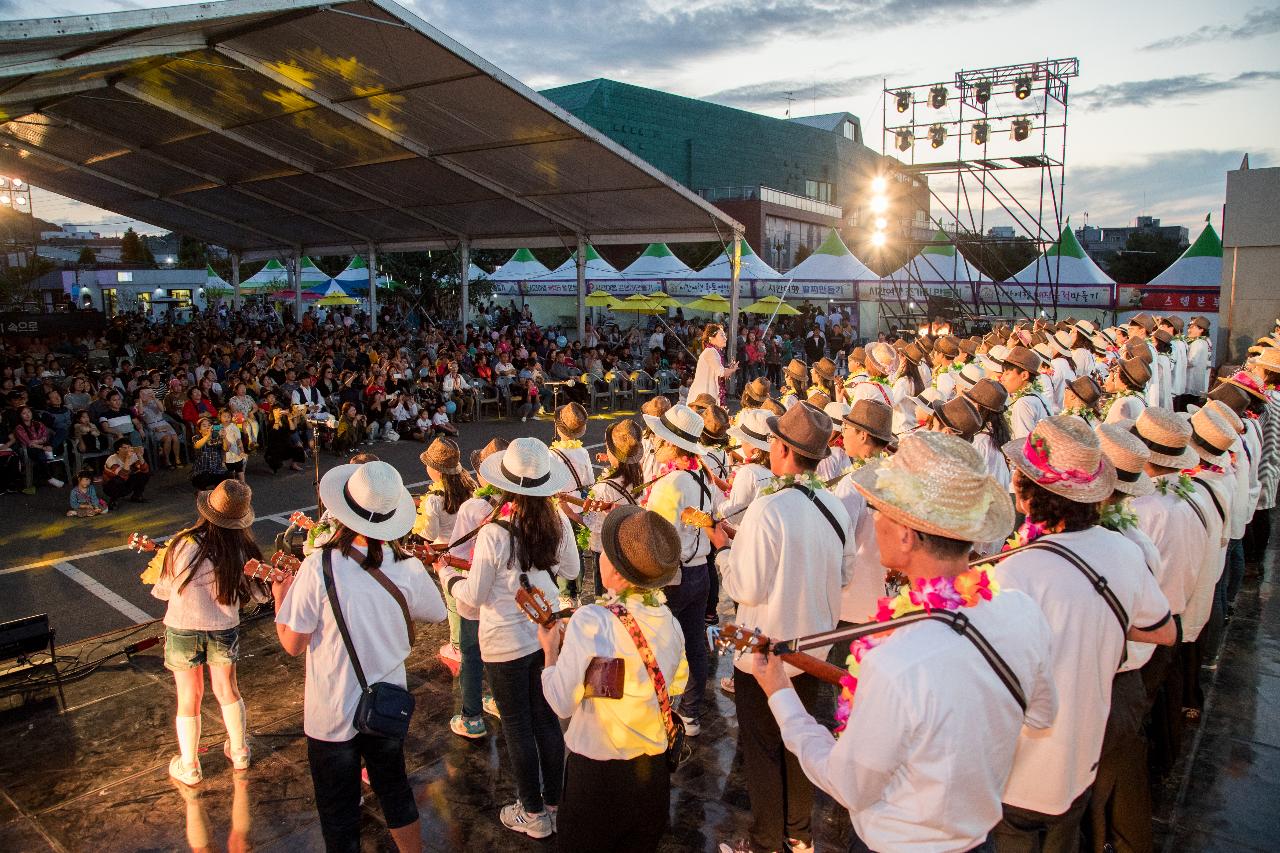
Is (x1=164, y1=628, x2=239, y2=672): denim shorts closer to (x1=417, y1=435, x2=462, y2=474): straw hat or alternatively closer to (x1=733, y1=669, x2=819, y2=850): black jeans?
(x1=417, y1=435, x2=462, y2=474): straw hat

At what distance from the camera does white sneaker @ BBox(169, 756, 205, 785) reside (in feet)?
14.4

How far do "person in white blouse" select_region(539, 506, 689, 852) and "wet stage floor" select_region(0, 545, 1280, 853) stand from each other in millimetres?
1301

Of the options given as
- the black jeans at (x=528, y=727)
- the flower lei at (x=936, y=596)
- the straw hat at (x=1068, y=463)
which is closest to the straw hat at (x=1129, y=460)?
the straw hat at (x=1068, y=463)

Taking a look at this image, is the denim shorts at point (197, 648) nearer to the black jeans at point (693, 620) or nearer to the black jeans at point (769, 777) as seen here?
the black jeans at point (693, 620)

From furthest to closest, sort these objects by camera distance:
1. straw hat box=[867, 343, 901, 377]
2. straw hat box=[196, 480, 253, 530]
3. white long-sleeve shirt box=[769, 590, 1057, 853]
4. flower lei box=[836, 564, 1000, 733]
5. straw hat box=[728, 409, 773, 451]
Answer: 1. straw hat box=[867, 343, 901, 377]
2. straw hat box=[728, 409, 773, 451]
3. straw hat box=[196, 480, 253, 530]
4. flower lei box=[836, 564, 1000, 733]
5. white long-sleeve shirt box=[769, 590, 1057, 853]

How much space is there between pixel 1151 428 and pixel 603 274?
85.9 ft

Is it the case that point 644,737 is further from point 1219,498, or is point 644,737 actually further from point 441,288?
point 441,288

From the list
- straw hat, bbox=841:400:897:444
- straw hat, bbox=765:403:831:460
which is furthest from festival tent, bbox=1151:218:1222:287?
straw hat, bbox=765:403:831:460

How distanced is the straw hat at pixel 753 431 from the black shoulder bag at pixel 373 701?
2497mm

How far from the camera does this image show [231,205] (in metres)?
22.1

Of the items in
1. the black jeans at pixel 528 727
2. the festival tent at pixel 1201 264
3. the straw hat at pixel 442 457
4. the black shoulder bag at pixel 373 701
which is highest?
the festival tent at pixel 1201 264

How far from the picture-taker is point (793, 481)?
11.8ft

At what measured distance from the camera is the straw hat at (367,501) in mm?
3199

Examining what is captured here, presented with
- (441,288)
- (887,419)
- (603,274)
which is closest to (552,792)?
(887,419)
